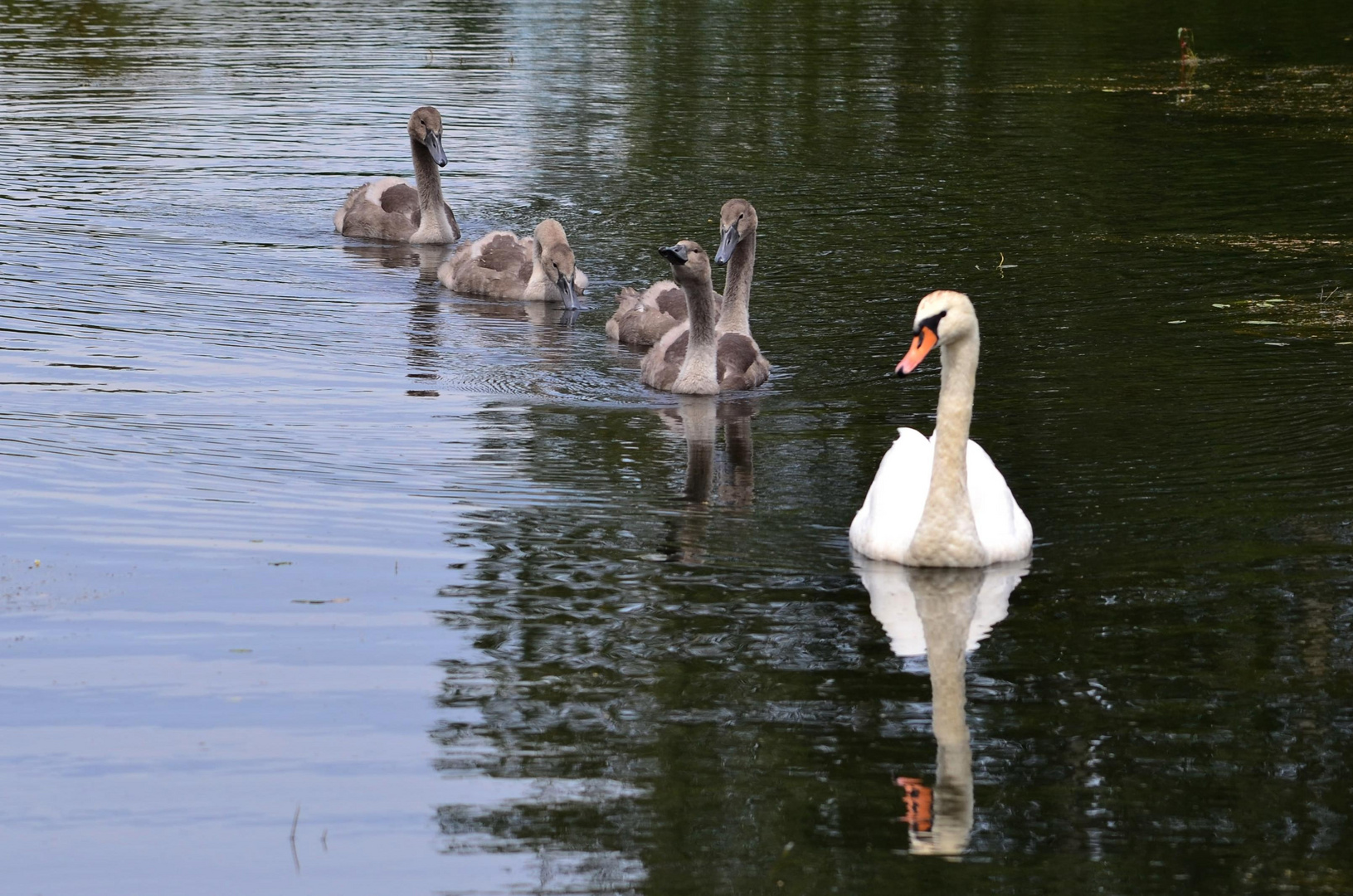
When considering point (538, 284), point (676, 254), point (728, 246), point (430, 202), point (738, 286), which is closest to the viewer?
point (676, 254)

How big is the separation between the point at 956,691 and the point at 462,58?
29.7m

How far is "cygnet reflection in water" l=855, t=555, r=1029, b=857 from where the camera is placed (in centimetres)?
645

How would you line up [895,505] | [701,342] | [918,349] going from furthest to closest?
[701,342], [895,505], [918,349]

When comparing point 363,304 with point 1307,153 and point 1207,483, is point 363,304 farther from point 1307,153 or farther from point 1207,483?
point 1307,153

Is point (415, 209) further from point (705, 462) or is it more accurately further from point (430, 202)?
point (705, 462)

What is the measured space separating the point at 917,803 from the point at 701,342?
7382mm

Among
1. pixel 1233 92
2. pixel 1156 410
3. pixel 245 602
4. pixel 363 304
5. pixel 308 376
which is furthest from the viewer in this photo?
pixel 1233 92

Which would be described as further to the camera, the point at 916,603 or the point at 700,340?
the point at 700,340

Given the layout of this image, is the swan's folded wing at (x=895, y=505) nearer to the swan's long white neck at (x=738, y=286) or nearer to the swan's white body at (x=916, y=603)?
the swan's white body at (x=916, y=603)

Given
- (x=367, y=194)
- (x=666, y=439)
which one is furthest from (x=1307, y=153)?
(x=666, y=439)

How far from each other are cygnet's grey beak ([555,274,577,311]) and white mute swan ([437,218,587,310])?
1cm

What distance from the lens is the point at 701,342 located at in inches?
537

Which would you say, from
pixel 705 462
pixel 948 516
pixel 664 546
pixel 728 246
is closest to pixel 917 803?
pixel 948 516

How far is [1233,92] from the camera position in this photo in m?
29.9
